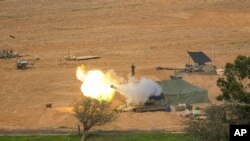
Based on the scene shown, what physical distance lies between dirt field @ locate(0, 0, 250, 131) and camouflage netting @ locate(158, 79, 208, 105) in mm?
1638

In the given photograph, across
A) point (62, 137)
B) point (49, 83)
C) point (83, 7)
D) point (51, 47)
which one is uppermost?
point (83, 7)

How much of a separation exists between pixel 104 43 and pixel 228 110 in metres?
36.3

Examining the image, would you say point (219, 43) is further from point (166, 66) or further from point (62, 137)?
point (62, 137)

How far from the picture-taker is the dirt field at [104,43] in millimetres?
37847

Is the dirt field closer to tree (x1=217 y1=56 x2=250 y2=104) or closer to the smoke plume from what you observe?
the smoke plume

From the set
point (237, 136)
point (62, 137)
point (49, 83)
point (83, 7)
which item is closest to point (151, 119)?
point (62, 137)

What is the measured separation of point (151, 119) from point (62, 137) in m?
6.25

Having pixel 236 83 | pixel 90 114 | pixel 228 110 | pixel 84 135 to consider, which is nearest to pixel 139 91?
pixel 90 114

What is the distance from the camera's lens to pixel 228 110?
86.4 feet

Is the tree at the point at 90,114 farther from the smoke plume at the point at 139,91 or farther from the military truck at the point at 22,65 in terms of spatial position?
the military truck at the point at 22,65

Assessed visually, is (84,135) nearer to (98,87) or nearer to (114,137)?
(114,137)

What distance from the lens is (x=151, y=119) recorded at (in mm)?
35062

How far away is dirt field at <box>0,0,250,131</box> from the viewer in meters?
37.8

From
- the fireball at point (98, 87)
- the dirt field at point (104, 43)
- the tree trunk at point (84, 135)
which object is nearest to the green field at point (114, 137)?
the tree trunk at point (84, 135)
